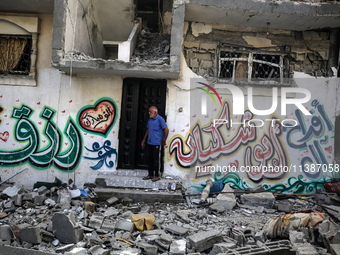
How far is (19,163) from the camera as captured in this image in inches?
276

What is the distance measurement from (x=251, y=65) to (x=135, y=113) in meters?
3.31

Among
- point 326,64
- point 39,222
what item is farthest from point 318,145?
point 39,222

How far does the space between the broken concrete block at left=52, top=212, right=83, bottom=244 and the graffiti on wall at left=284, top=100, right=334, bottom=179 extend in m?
5.62

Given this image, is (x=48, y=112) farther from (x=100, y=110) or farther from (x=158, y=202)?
(x=158, y=202)

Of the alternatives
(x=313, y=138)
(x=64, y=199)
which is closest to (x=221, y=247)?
(x=64, y=199)

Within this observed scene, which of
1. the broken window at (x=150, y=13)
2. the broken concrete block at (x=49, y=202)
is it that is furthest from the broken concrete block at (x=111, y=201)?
the broken window at (x=150, y=13)

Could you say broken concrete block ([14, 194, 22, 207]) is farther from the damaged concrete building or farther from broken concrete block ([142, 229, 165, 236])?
broken concrete block ([142, 229, 165, 236])

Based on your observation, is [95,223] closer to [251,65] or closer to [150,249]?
[150,249]

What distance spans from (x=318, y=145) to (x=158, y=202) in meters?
4.53

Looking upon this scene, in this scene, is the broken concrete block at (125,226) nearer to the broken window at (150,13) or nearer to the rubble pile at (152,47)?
the rubble pile at (152,47)

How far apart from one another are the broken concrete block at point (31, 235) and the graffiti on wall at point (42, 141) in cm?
296

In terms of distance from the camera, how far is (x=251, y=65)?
24.4 feet

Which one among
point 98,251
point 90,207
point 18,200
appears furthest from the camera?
point 18,200

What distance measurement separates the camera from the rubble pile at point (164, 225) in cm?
390
